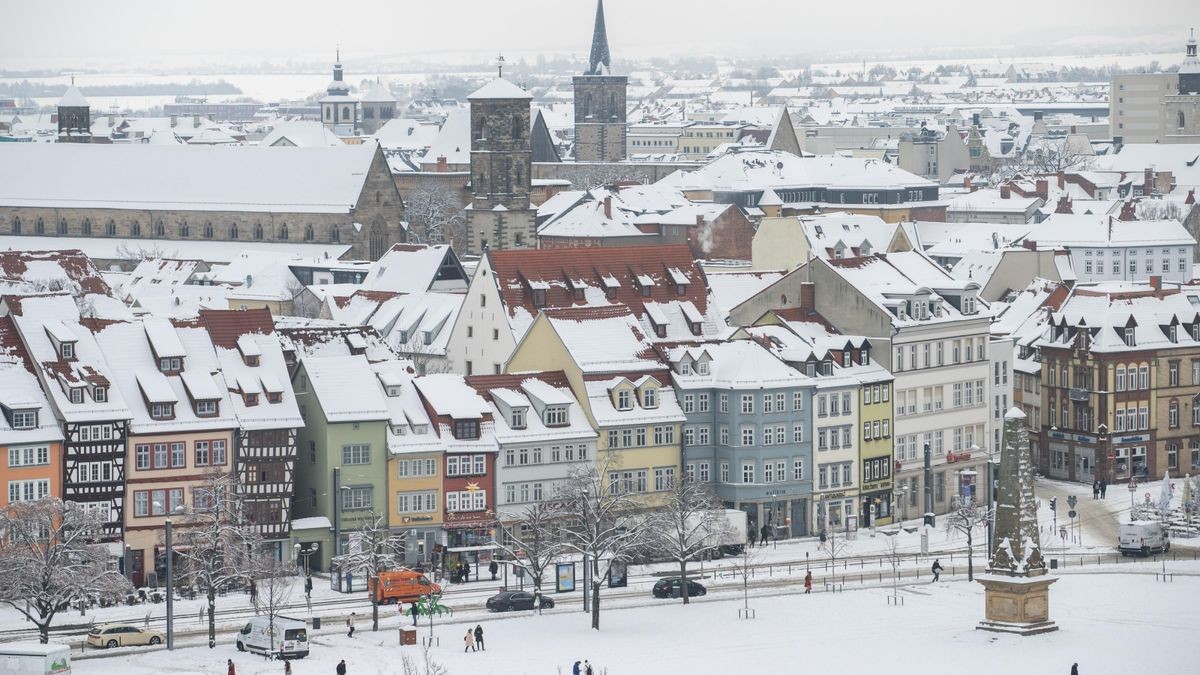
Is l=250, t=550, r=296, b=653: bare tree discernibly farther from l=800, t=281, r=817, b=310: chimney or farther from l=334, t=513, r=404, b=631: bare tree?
l=800, t=281, r=817, b=310: chimney

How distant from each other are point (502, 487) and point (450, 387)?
15.8ft

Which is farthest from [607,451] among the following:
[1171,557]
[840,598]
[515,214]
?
[515,214]

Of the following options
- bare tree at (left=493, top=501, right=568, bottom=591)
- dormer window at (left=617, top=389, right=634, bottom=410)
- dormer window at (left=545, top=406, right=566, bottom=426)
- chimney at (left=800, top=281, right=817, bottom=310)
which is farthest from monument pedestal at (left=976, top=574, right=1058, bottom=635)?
chimney at (left=800, top=281, right=817, bottom=310)

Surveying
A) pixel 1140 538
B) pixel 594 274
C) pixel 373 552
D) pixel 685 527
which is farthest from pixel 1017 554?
pixel 594 274

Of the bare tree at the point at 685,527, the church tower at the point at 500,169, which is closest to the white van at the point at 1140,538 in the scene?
the bare tree at the point at 685,527

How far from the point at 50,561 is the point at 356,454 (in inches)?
698

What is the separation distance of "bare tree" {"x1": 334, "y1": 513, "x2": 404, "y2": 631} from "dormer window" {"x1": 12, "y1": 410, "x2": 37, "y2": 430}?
1247 cm

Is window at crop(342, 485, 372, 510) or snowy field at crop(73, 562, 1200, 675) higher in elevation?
window at crop(342, 485, 372, 510)

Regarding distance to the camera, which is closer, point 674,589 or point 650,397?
point 674,589

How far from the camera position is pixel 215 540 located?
97.4 meters

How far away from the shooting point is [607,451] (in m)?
113

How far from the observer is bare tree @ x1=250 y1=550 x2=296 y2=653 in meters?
94.6

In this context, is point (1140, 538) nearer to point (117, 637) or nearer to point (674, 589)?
point (674, 589)

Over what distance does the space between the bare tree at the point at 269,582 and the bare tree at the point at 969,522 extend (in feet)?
85.6
